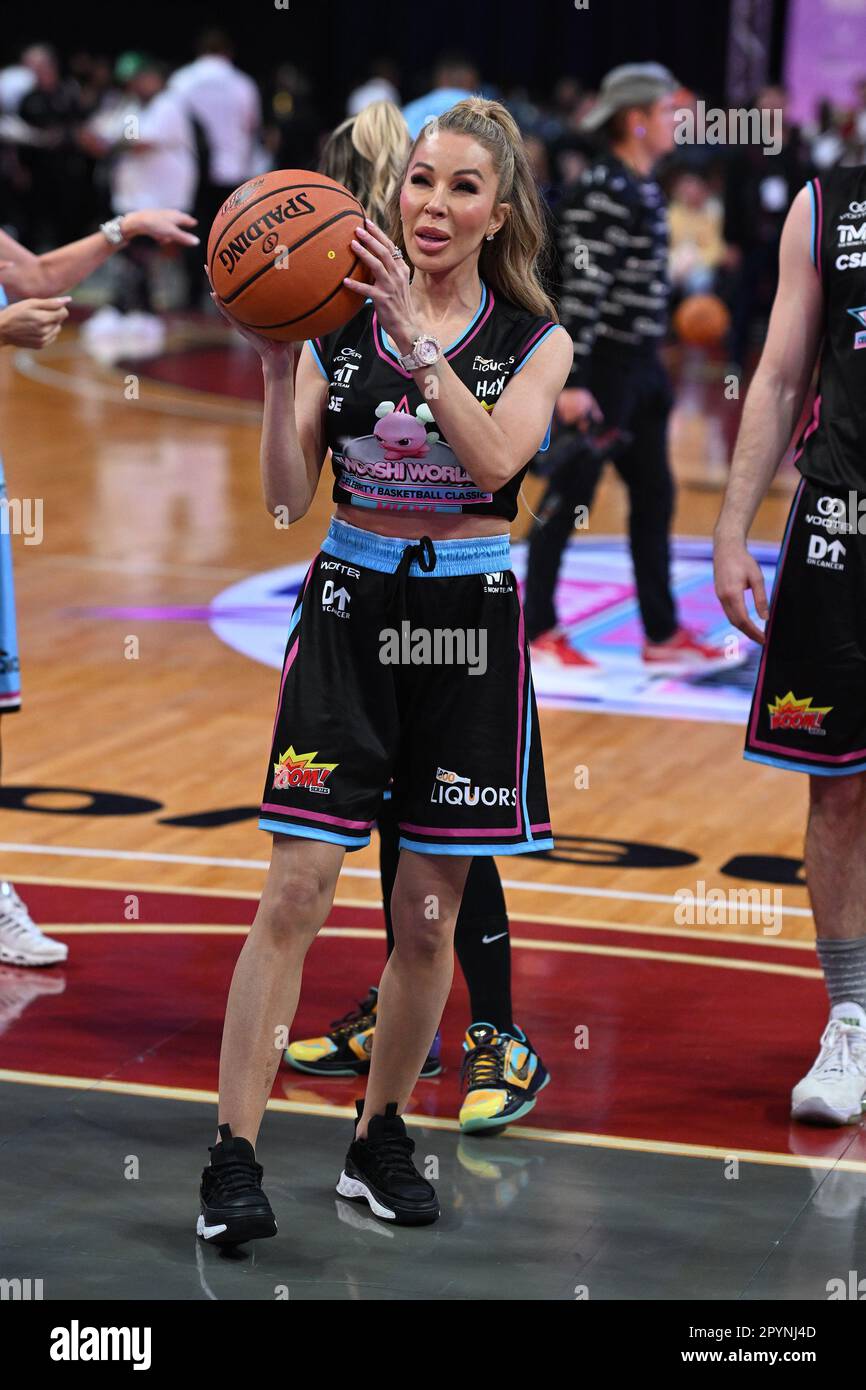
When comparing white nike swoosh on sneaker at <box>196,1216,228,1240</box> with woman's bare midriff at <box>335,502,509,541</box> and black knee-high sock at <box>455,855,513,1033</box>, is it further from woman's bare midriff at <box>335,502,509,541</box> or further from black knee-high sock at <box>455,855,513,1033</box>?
woman's bare midriff at <box>335,502,509,541</box>

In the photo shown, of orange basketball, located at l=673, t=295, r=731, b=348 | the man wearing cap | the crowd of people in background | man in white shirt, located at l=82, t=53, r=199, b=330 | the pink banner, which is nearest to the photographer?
the man wearing cap

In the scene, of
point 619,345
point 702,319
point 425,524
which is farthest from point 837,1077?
point 702,319

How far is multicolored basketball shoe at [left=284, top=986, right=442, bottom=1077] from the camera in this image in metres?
4.71

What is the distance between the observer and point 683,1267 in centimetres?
377

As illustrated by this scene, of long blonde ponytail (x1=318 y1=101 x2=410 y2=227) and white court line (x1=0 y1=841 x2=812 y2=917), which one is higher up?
long blonde ponytail (x1=318 y1=101 x2=410 y2=227)

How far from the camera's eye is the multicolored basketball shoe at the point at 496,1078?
4383mm

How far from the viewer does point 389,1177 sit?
3953 mm

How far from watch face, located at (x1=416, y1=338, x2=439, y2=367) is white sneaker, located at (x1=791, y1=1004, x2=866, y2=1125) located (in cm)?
186

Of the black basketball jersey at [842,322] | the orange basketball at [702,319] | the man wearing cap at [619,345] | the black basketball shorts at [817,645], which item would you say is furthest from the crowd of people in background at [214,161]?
the black basketball shorts at [817,645]

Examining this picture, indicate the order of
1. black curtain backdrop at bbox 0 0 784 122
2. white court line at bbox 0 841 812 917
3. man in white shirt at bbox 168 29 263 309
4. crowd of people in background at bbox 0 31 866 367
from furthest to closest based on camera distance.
Answer: black curtain backdrop at bbox 0 0 784 122 → man in white shirt at bbox 168 29 263 309 → crowd of people in background at bbox 0 31 866 367 → white court line at bbox 0 841 812 917

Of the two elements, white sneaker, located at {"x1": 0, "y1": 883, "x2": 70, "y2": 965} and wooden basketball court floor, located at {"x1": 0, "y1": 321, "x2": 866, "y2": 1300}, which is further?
white sneaker, located at {"x1": 0, "y1": 883, "x2": 70, "y2": 965}

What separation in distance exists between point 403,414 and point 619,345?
452 cm

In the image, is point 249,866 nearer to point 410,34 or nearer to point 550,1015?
Result: point 550,1015

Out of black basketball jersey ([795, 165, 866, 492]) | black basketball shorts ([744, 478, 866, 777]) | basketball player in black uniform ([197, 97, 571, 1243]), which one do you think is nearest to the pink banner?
black basketball jersey ([795, 165, 866, 492])
